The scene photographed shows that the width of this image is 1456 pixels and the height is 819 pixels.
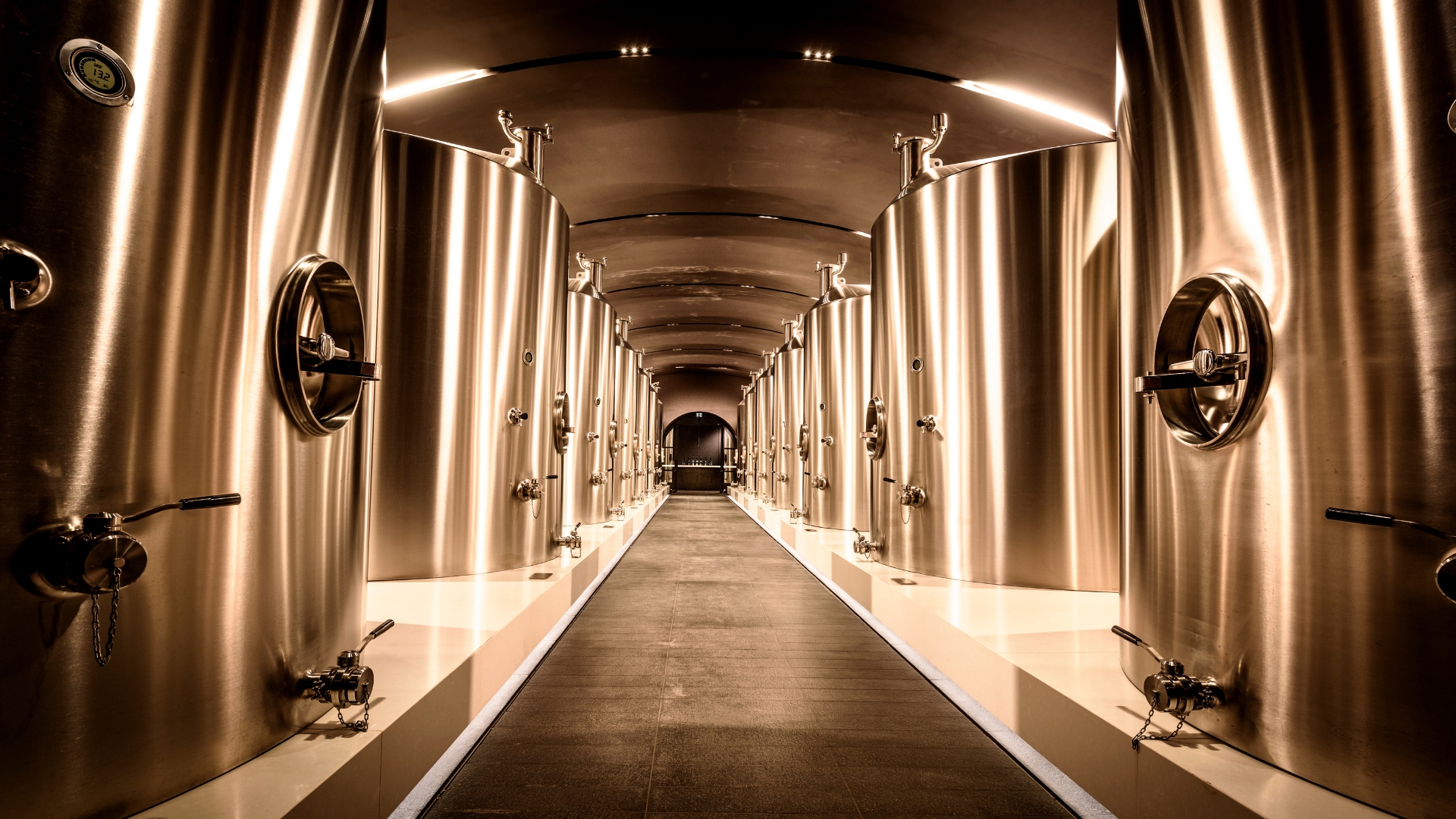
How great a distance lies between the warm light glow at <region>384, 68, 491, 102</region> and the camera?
5.32m

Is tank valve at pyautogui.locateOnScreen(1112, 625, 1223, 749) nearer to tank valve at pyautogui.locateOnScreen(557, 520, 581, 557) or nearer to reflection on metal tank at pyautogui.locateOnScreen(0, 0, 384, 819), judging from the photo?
reflection on metal tank at pyautogui.locateOnScreen(0, 0, 384, 819)

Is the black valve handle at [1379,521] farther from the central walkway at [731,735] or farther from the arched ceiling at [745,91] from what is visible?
the arched ceiling at [745,91]

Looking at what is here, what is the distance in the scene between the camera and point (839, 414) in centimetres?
713

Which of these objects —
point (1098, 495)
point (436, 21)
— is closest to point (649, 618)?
point (1098, 495)

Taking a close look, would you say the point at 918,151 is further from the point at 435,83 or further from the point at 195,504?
the point at 195,504

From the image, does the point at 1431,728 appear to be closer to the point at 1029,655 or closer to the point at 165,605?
the point at 1029,655

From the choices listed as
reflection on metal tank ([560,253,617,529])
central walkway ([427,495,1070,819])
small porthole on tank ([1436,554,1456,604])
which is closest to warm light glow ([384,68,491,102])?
reflection on metal tank ([560,253,617,529])

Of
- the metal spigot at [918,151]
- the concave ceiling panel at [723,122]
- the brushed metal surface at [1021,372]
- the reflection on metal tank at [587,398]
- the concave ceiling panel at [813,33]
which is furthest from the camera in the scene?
the reflection on metal tank at [587,398]

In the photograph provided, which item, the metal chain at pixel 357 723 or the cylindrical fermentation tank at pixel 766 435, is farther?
the cylindrical fermentation tank at pixel 766 435

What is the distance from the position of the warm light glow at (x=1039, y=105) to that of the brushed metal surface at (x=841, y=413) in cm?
205

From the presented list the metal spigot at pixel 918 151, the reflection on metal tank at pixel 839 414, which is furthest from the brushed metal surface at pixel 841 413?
the metal spigot at pixel 918 151

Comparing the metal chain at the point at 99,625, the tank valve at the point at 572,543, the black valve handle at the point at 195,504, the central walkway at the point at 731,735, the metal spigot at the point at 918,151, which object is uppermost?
the metal spigot at the point at 918,151

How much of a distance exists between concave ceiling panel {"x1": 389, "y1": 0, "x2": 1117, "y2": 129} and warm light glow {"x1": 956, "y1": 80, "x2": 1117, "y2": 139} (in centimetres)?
8

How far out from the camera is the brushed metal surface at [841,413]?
685 cm
